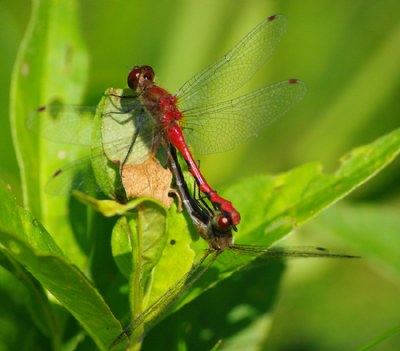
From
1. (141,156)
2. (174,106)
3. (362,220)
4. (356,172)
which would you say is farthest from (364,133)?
(141,156)

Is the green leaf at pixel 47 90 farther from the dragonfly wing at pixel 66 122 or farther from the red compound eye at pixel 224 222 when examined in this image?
the red compound eye at pixel 224 222

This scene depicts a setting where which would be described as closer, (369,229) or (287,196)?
(287,196)

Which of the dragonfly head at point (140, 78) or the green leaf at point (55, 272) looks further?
the dragonfly head at point (140, 78)

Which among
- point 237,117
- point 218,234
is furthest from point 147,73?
point 218,234

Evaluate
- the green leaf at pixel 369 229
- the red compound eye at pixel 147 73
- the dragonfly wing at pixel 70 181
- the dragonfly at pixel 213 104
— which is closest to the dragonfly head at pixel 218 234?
the dragonfly at pixel 213 104

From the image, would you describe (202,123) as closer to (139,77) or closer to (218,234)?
(139,77)

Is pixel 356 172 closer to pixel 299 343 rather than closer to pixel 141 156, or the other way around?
pixel 141 156
